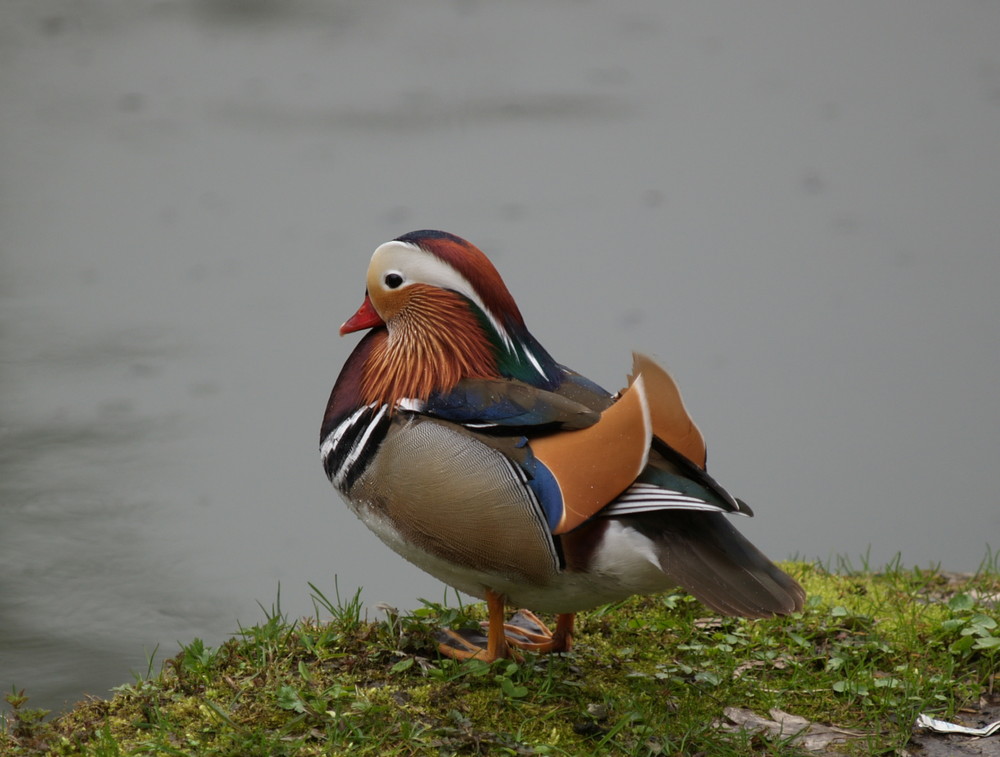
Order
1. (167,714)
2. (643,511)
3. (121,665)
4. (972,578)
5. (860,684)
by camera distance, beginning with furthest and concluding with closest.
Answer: (121,665), (972,578), (860,684), (167,714), (643,511)

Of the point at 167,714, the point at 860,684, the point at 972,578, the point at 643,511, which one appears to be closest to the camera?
the point at 643,511

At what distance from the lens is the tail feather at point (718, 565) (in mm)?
2189

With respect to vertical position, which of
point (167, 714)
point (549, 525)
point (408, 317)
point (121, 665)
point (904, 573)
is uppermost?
point (408, 317)

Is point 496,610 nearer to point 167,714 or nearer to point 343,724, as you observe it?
point 343,724

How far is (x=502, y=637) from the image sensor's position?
2627 millimetres

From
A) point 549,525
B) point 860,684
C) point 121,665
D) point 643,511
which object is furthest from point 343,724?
point 121,665

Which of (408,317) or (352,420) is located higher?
(408,317)

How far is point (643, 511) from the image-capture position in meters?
2.28

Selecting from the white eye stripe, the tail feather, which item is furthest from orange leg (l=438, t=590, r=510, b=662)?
the white eye stripe

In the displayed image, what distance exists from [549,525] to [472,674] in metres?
0.44

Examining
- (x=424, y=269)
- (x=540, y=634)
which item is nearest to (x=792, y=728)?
(x=540, y=634)

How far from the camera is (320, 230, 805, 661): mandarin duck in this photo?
89.6 inches

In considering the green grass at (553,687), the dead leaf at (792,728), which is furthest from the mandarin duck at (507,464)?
the dead leaf at (792,728)

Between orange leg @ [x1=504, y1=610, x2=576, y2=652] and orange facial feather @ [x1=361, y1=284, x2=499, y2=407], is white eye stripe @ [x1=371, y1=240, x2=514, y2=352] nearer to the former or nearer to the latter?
orange facial feather @ [x1=361, y1=284, x2=499, y2=407]
